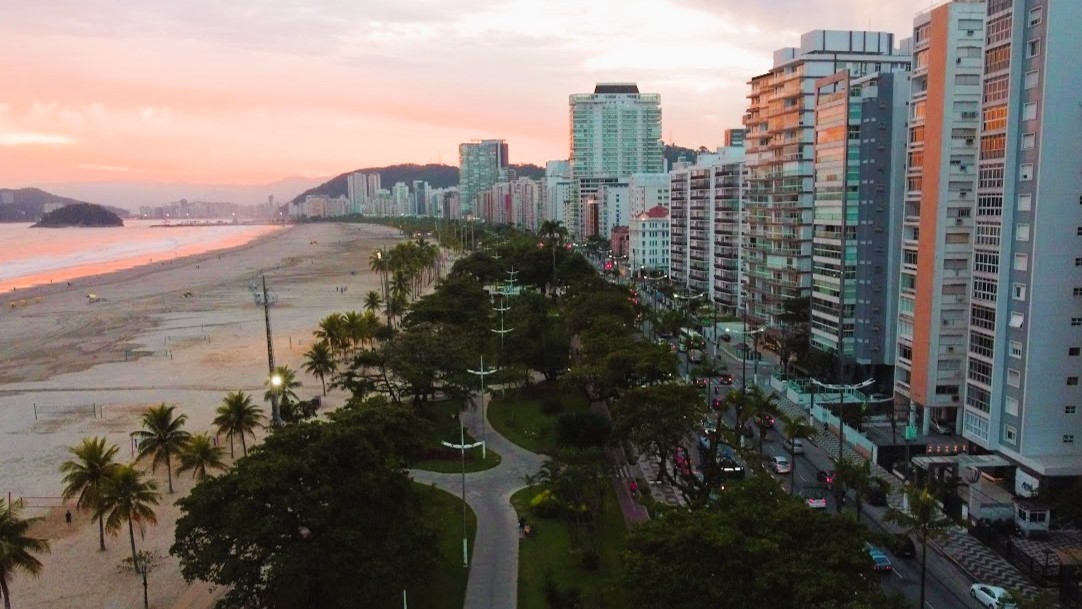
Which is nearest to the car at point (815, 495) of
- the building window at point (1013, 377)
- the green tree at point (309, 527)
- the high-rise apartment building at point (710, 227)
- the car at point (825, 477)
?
the car at point (825, 477)

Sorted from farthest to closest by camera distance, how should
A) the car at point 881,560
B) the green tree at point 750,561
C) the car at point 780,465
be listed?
1. the car at point 780,465
2. the car at point 881,560
3. the green tree at point 750,561

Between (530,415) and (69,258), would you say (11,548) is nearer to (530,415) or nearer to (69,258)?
(530,415)

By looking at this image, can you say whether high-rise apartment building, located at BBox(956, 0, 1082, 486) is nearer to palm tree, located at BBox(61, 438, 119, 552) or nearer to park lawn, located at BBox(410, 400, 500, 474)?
park lawn, located at BBox(410, 400, 500, 474)

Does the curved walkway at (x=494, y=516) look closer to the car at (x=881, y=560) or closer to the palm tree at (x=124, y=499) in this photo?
the palm tree at (x=124, y=499)

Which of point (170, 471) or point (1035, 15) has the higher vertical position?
point (1035, 15)

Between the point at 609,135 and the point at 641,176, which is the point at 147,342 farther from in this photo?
the point at 609,135

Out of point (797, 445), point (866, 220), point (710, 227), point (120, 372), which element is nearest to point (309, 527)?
point (797, 445)

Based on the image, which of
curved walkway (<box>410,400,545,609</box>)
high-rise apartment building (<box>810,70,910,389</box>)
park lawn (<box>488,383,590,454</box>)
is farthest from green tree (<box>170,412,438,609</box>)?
high-rise apartment building (<box>810,70,910,389</box>)
